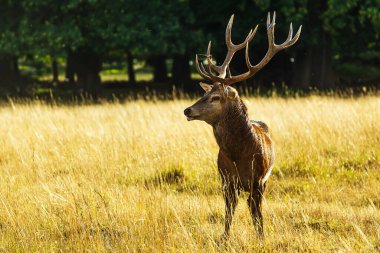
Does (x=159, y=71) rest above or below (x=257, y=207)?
below

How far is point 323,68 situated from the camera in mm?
22266

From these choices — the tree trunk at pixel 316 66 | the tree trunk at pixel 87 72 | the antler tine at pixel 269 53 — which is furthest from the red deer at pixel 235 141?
the tree trunk at pixel 87 72

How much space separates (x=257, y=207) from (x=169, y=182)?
8.82 feet

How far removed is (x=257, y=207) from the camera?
5.43 metres

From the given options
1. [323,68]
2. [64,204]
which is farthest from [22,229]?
[323,68]

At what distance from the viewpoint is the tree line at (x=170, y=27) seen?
19.2 meters

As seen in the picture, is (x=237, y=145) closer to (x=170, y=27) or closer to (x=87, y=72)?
(x=170, y=27)

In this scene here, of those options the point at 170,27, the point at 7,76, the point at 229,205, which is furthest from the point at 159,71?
the point at 229,205

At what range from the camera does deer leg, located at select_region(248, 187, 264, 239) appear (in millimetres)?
5375

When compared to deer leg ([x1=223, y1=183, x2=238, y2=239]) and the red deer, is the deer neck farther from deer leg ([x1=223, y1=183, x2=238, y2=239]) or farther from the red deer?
deer leg ([x1=223, y1=183, x2=238, y2=239])

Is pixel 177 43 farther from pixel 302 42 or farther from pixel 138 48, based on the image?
pixel 302 42

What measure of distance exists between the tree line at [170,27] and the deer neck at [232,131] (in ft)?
45.4

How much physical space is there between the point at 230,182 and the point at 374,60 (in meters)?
30.9

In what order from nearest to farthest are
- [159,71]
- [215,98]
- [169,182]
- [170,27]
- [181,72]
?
1. [215,98]
2. [169,182]
3. [170,27]
4. [181,72]
5. [159,71]
